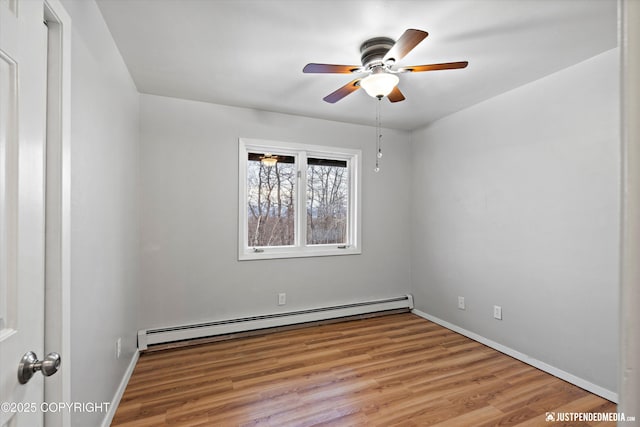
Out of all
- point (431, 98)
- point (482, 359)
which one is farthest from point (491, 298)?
point (431, 98)

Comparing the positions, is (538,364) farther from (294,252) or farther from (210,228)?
(210,228)

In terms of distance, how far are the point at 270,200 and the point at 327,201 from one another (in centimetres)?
71

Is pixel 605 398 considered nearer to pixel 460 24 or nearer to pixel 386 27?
pixel 460 24

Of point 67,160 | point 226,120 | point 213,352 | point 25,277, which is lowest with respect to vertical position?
point 213,352

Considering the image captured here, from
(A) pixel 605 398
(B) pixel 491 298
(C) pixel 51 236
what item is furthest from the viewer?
(B) pixel 491 298

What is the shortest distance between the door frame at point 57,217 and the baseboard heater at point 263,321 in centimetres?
184

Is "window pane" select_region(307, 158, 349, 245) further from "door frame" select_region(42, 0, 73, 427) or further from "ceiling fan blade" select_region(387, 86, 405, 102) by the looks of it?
"door frame" select_region(42, 0, 73, 427)

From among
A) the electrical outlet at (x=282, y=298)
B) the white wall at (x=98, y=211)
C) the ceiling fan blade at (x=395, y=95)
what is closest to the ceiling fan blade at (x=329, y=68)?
the ceiling fan blade at (x=395, y=95)

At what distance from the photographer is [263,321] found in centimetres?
323

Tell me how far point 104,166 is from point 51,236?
0.78 meters

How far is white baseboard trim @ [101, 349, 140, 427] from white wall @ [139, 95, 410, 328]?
1.28 ft

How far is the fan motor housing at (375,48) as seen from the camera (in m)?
1.97

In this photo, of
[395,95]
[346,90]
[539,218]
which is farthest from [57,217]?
[539,218]

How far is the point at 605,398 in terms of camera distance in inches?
82.5
